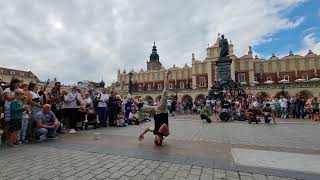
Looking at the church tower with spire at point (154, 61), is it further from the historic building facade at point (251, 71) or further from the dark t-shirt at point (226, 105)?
the dark t-shirt at point (226, 105)

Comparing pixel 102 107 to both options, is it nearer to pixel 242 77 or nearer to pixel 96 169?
pixel 96 169

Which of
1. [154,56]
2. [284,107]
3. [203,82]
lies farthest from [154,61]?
[284,107]

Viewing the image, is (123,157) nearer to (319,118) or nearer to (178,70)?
(319,118)

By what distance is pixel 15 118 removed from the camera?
7043 mm

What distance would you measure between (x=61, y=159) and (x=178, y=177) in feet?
7.80

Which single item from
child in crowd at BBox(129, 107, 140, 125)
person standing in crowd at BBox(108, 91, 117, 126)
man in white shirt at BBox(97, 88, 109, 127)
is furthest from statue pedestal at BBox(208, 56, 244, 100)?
man in white shirt at BBox(97, 88, 109, 127)

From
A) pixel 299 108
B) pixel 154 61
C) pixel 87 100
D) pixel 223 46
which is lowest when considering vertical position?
pixel 299 108

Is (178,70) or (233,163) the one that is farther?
(178,70)

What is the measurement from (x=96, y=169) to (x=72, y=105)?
6.33 m

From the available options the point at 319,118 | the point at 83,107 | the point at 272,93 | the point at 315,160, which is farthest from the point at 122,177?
the point at 272,93

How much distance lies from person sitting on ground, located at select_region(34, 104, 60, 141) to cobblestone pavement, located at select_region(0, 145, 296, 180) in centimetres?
231

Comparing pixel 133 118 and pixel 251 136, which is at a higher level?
pixel 133 118

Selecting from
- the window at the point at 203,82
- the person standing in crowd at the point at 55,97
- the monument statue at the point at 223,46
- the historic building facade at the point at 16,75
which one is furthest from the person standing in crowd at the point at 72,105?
the historic building facade at the point at 16,75

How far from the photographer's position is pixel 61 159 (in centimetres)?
512
